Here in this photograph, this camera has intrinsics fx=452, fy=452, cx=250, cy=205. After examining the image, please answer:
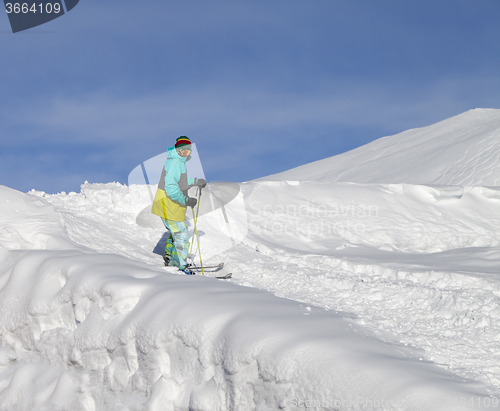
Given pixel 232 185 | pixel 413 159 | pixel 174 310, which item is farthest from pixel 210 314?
pixel 413 159

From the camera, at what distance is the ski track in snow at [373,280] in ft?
14.5

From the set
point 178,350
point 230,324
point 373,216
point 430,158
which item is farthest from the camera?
point 430,158

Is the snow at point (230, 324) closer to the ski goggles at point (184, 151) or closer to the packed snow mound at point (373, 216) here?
the packed snow mound at point (373, 216)

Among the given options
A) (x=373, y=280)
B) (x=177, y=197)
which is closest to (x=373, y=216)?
(x=373, y=280)

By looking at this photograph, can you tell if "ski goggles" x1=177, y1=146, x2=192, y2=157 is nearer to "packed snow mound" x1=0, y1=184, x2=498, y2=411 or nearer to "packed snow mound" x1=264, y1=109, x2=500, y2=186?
"packed snow mound" x1=0, y1=184, x2=498, y2=411

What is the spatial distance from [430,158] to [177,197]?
17.5 meters

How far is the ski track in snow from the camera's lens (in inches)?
175

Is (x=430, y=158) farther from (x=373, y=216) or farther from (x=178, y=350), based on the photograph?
(x=178, y=350)

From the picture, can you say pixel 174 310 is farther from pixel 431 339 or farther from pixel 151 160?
pixel 151 160

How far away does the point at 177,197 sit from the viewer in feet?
22.6

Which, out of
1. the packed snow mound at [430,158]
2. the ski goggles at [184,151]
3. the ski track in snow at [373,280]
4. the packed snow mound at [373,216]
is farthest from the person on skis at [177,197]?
the packed snow mound at [430,158]

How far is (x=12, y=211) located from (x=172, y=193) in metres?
2.53

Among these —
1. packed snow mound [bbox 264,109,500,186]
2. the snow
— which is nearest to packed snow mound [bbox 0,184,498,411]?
the snow

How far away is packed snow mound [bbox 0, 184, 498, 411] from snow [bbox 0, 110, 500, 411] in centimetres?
1
